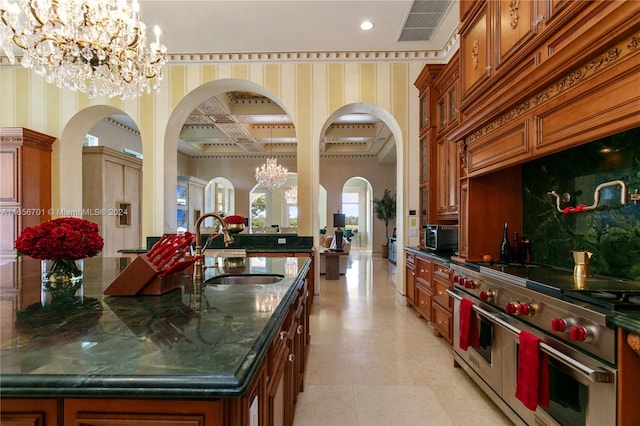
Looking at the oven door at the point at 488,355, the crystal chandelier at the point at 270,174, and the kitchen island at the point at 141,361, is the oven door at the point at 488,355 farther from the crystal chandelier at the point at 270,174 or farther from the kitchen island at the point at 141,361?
the crystal chandelier at the point at 270,174

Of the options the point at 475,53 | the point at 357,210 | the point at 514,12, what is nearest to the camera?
the point at 514,12

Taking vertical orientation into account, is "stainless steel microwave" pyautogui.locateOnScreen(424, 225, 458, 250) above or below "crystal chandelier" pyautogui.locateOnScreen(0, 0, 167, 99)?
below

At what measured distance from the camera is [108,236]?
536cm

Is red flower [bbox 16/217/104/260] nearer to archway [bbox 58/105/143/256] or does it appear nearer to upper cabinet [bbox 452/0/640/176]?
upper cabinet [bbox 452/0/640/176]

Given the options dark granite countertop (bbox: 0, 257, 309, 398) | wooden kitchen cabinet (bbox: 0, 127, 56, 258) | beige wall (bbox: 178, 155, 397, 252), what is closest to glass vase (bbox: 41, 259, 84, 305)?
dark granite countertop (bbox: 0, 257, 309, 398)

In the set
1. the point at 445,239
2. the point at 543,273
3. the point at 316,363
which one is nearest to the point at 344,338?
the point at 316,363

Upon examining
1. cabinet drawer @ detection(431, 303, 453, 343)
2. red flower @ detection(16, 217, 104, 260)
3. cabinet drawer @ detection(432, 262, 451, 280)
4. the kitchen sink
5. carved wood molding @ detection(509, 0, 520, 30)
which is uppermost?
carved wood molding @ detection(509, 0, 520, 30)

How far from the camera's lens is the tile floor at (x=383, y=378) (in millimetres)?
2127

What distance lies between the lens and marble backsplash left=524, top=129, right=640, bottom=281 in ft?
5.94

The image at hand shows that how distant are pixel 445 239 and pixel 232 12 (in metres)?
3.76

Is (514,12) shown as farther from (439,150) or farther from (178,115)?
(178,115)

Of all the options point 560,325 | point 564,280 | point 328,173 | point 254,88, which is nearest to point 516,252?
point 564,280

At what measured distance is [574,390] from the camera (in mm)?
1485

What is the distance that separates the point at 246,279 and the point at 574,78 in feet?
7.21
